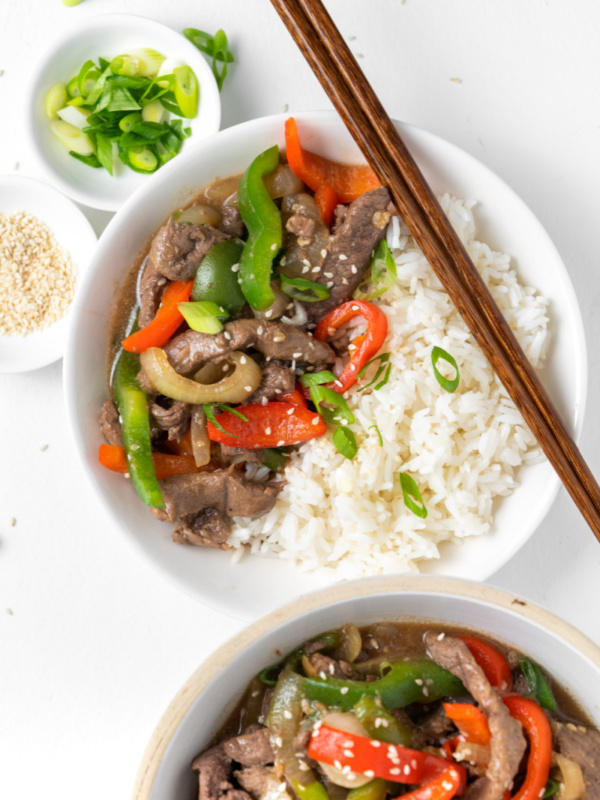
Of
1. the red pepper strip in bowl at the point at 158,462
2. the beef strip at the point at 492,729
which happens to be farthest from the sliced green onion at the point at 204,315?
the beef strip at the point at 492,729

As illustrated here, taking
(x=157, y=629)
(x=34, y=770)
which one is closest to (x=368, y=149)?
(x=157, y=629)

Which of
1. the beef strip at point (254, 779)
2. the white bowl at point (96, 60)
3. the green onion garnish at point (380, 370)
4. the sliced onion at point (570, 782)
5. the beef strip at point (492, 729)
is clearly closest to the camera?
the beef strip at point (492, 729)

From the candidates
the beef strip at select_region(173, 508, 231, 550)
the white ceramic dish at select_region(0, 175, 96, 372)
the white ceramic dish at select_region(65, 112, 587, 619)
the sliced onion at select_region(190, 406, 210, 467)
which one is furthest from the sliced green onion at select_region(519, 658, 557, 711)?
the white ceramic dish at select_region(0, 175, 96, 372)

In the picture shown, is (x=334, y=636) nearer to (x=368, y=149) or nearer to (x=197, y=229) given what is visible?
(x=197, y=229)

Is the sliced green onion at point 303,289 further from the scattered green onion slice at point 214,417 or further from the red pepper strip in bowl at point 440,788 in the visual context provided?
the red pepper strip in bowl at point 440,788

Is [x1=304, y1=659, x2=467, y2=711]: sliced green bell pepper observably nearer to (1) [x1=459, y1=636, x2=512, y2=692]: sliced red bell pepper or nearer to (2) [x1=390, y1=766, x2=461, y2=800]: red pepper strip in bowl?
(1) [x1=459, y1=636, x2=512, y2=692]: sliced red bell pepper

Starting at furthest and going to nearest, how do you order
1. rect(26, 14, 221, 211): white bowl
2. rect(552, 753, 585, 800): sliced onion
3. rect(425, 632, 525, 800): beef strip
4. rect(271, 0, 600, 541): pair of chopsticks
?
rect(26, 14, 221, 211): white bowl < rect(271, 0, 600, 541): pair of chopsticks < rect(552, 753, 585, 800): sliced onion < rect(425, 632, 525, 800): beef strip
